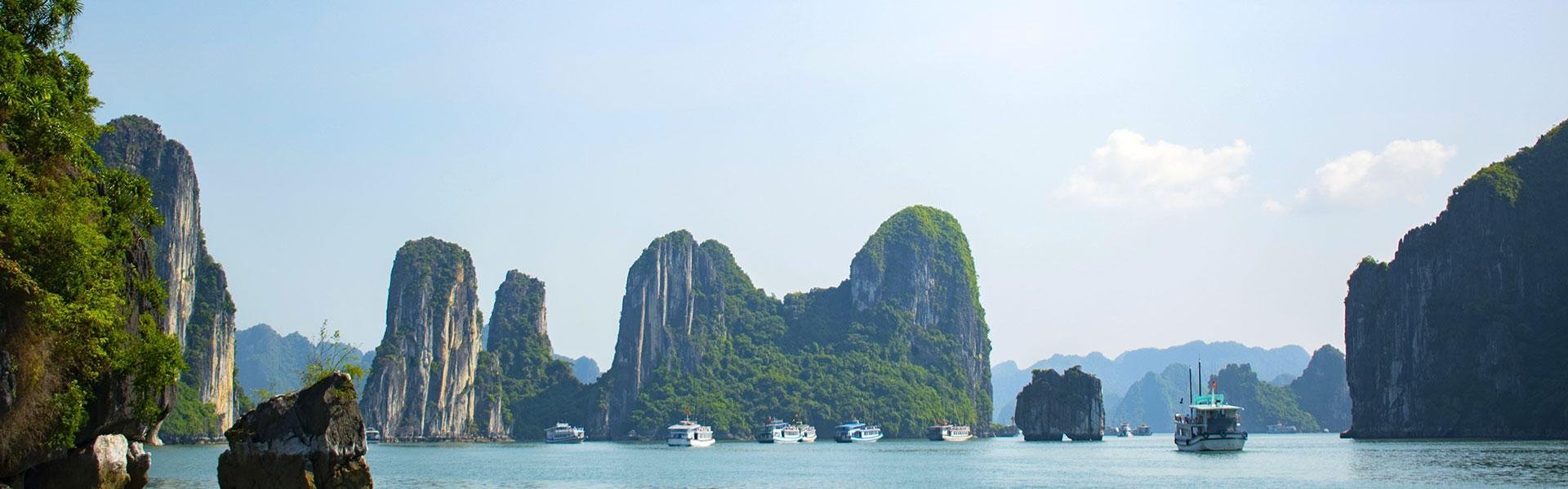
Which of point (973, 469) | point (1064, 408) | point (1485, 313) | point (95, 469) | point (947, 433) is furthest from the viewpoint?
point (1064, 408)

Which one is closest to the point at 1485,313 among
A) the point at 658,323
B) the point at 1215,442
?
the point at 1215,442

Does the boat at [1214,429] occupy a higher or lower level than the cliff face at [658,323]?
lower

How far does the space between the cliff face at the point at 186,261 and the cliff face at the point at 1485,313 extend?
330 feet

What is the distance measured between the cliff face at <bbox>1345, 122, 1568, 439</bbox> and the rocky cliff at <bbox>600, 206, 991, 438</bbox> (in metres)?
59.8

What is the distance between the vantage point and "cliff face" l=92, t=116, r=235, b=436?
114625mm

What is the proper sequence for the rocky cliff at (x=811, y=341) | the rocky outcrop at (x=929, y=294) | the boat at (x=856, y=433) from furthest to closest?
1. the rocky outcrop at (x=929, y=294)
2. the rocky cliff at (x=811, y=341)
3. the boat at (x=856, y=433)

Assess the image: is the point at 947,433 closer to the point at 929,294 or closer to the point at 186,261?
the point at 929,294

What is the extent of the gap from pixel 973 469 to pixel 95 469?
4657 cm

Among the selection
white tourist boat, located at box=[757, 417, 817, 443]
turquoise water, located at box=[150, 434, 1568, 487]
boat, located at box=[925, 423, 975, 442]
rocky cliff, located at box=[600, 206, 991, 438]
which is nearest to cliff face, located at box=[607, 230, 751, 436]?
rocky cliff, located at box=[600, 206, 991, 438]

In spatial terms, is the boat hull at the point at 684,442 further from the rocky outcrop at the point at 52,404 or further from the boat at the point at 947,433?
the rocky outcrop at the point at 52,404

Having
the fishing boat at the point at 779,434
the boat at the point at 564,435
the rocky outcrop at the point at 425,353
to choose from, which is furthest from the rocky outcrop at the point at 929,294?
the rocky outcrop at the point at 425,353

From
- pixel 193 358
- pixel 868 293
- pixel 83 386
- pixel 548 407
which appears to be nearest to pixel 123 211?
pixel 83 386

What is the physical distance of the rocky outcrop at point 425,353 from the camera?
140750mm

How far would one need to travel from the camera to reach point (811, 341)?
185 meters
